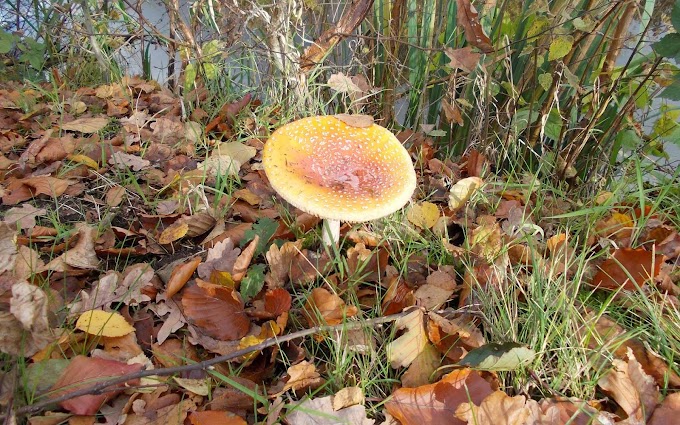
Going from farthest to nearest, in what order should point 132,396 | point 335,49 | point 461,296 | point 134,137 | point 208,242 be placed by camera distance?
point 335,49, point 134,137, point 208,242, point 461,296, point 132,396

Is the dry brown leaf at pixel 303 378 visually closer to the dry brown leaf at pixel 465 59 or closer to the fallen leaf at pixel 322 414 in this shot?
the fallen leaf at pixel 322 414

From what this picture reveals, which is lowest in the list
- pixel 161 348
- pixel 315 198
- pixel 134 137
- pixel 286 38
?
pixel 161 348

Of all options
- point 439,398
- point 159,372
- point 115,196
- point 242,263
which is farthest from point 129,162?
point 439,398

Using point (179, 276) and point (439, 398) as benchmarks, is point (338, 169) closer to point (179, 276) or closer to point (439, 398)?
point (179, 276)

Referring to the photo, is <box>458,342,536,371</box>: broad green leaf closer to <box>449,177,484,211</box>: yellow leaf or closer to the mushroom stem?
the mushroom stem

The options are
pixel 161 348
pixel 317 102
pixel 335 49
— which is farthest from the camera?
pixel 335 49

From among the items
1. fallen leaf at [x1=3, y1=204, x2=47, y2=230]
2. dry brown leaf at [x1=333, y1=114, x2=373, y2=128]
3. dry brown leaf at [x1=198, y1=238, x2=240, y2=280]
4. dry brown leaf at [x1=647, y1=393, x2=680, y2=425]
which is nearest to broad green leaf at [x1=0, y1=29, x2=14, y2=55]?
fallen leaf at [x1=3, y1=204, x2=47, y2=230]

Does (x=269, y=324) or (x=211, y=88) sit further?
(x=211, y=88)

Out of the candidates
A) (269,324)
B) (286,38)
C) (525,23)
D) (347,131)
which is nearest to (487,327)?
(269,324)

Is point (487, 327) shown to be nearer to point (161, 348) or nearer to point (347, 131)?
point (347, 131)
